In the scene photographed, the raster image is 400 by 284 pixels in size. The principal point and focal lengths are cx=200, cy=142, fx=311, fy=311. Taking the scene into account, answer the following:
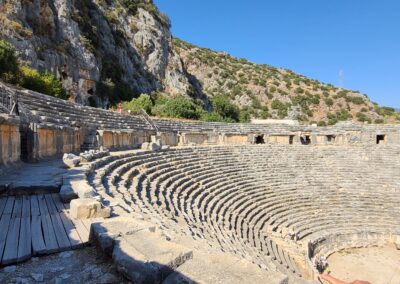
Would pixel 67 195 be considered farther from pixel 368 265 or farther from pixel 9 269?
pixel 368 265

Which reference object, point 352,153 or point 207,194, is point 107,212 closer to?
point 207,194

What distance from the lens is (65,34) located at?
25.2m

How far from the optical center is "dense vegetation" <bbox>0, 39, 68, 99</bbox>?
15735 millimetres

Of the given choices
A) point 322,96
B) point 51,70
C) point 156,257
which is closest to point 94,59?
point 51,70

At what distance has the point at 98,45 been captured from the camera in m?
30.9

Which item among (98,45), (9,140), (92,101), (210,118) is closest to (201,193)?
(9,140)

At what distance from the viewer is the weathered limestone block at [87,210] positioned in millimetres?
4035

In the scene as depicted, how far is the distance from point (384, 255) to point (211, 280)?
1288 centimetres

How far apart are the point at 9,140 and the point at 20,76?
11.8m

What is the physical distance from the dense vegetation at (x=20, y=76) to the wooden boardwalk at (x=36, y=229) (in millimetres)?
13691

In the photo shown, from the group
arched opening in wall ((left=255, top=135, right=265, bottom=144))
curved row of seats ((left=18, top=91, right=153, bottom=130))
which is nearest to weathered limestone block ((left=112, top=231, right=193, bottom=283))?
curved row of seats ((left=18, top=91, right=153, bottom=130))

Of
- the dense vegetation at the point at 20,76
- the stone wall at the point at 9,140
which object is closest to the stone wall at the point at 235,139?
the dense vegetation at the point at 20,76

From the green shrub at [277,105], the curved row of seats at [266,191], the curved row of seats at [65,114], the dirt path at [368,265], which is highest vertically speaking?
the green shrub at [277,105]

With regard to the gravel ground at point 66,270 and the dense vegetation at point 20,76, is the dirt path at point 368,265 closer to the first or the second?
the gravel ground at point 66,270
